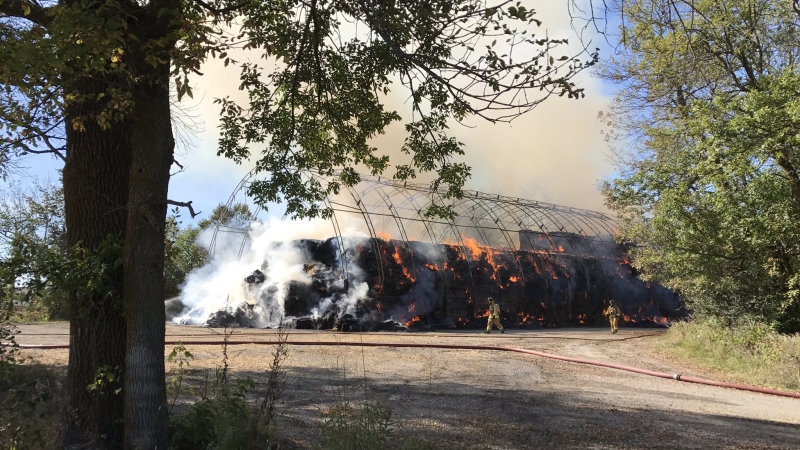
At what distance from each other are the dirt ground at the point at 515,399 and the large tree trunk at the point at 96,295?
1.80 m

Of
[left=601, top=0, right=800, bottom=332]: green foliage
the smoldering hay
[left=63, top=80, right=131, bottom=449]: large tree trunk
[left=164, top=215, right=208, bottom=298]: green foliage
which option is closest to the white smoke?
the smoldering hay

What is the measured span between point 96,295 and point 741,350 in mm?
14719

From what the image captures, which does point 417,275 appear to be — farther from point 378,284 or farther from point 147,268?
point 147,268

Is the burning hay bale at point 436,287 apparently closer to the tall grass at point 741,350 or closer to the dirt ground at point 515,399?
the dirt ground at point 515,399

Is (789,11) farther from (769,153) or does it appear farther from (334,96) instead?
(334,96)

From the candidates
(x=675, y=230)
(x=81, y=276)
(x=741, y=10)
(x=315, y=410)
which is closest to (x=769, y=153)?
(x=675, y=230)

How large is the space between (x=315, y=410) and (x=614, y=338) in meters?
16.7

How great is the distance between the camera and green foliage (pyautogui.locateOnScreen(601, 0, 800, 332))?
44.1 ft

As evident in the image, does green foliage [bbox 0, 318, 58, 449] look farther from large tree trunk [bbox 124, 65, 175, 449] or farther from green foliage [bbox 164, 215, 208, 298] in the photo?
green foliage [bbox 164, 215, 208, 298]

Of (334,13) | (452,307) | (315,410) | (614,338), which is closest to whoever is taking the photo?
(315,410)

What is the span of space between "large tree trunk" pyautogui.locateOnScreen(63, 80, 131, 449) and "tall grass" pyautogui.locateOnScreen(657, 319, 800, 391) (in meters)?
12.1

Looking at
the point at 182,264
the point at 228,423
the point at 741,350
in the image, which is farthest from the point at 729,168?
the point at 182,264

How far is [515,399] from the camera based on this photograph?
9.01 m

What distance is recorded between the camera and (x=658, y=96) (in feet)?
61.3
